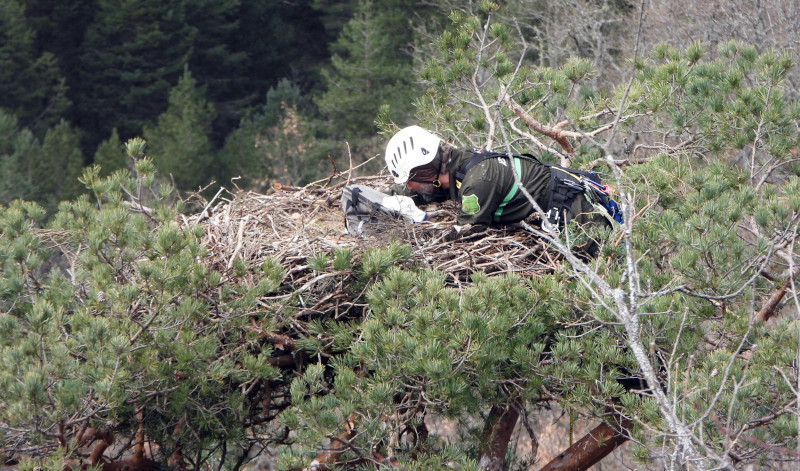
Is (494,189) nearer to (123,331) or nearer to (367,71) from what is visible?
(123,331)

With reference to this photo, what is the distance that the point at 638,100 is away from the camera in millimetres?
6016

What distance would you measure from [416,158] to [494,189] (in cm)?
53

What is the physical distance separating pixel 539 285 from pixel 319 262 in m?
1.11

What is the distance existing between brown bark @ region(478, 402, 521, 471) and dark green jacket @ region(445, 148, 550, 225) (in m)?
1.11

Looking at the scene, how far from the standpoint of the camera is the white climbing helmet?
5520 mm

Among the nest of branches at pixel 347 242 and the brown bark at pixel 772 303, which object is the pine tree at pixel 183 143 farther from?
the brown bark at pixel 772 303

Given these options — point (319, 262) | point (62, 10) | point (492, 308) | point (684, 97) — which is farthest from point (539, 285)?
point (62, 10)

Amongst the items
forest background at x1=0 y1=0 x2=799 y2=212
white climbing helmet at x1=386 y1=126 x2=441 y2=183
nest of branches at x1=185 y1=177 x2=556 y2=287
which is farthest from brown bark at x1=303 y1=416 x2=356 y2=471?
forest background at x1=0 y1=0 x2=799 y2=212

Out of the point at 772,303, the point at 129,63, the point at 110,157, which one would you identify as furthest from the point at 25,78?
the point at 772,303

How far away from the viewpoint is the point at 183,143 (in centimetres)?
2430

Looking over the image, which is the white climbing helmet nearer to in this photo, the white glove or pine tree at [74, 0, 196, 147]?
the white glove

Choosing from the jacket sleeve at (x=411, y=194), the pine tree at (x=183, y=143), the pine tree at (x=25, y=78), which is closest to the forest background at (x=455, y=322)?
the jacket sleeve at (x=411, y=194)

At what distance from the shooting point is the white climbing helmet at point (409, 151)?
552 centimetres

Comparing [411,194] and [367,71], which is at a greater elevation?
[411,194]
